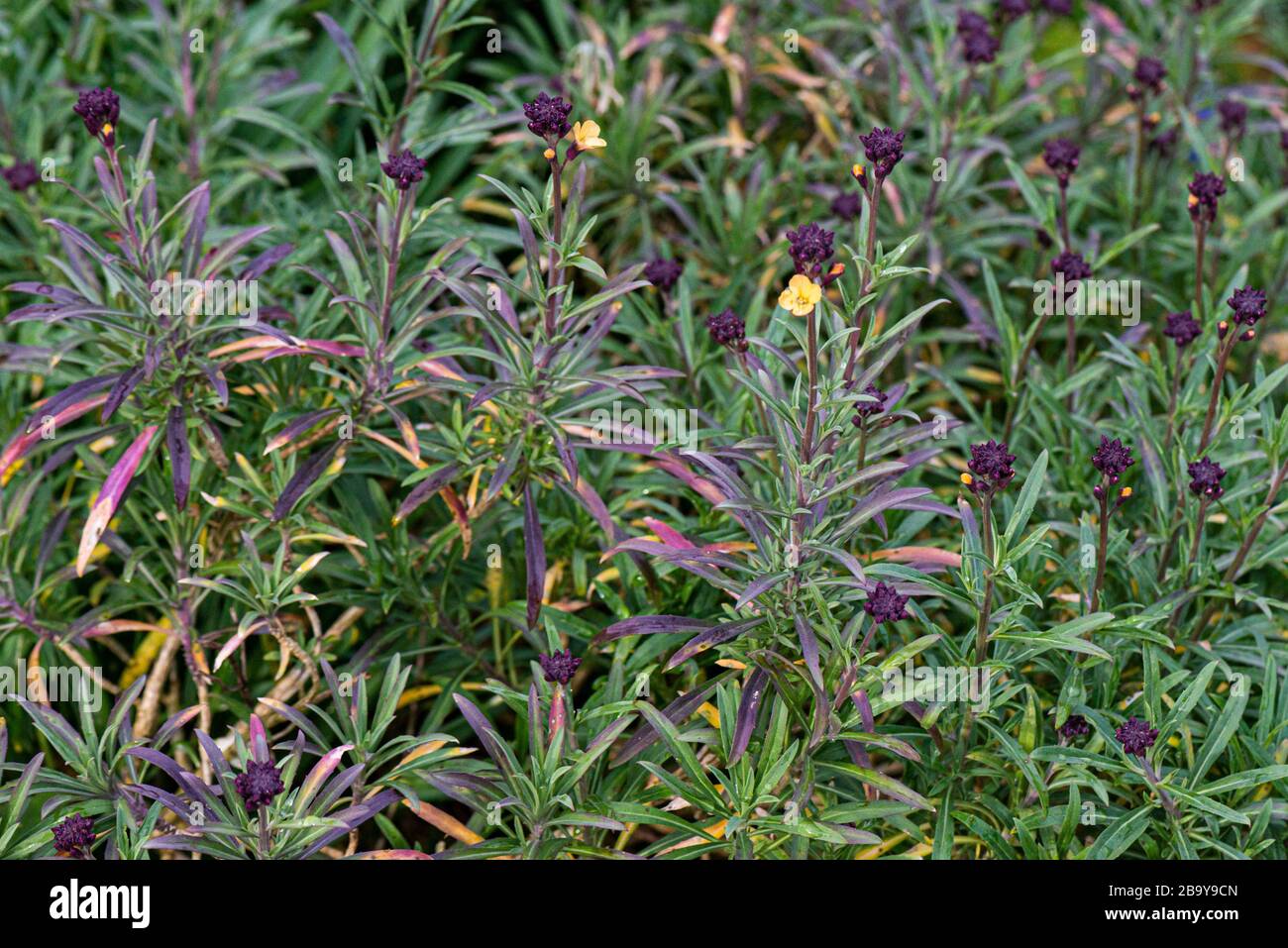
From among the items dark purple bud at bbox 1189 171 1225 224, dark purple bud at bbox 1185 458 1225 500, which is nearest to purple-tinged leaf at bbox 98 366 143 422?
dark purple bud at bbox 1185 458 1225 500

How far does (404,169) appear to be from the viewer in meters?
2.50

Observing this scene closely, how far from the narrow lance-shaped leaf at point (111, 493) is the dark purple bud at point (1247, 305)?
213 cm

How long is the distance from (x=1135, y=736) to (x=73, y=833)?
6.05 feet

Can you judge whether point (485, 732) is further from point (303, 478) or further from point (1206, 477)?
point (1206, 477)

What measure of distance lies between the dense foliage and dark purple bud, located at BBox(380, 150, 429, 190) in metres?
0.01

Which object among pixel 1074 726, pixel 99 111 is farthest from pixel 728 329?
pixel 99 111

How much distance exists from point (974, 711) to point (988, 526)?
371mm

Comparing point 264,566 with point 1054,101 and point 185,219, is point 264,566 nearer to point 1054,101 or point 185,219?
point 185,219

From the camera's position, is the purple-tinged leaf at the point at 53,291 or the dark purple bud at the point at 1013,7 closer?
the purple-tinged leaf at the point at 53,291

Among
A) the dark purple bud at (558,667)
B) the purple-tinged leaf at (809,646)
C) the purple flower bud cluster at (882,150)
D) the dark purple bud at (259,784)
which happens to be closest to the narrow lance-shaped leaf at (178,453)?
the dark purple bud at (259,784)

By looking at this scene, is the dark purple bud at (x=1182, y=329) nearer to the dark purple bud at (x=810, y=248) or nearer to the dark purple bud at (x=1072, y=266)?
the dark purple bud at (x=1072, y=266)

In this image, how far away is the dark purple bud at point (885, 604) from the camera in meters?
2.14

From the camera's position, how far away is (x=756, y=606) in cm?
244
